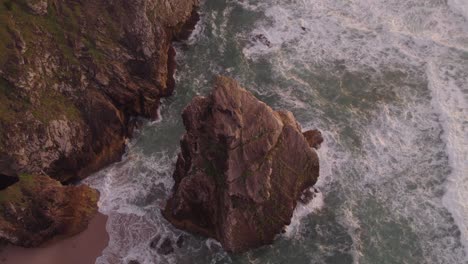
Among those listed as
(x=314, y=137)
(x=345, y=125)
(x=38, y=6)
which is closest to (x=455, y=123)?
(x=345, y=125)

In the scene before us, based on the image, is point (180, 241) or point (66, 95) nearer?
point (180, 241)

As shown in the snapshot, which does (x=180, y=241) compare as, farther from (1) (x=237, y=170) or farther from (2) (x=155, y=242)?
(1) (x=237, y=170)

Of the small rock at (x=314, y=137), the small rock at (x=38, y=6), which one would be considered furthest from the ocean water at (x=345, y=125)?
the small rock at (x=38, y=6)

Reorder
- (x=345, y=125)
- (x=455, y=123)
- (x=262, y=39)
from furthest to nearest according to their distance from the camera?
(x=262, y=39) < (x=345, y=125) < (x=455, y=123)

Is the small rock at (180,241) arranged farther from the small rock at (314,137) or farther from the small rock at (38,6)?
the small rock at (38,6)

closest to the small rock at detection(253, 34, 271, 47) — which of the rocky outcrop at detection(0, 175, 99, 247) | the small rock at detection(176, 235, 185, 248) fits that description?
the small rock at detection(176, 235, 185, 248)
